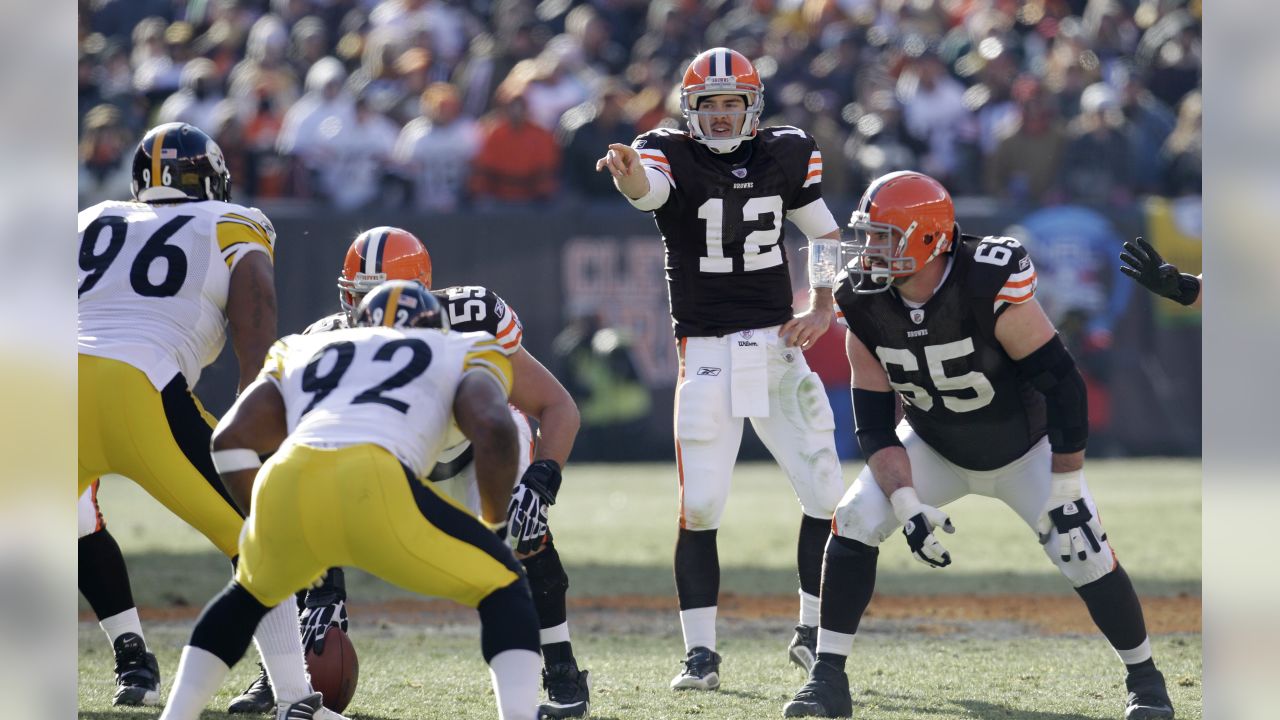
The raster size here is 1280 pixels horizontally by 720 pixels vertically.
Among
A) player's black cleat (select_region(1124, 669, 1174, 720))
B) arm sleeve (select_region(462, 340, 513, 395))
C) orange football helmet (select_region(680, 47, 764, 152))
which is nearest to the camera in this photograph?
arm sleeve (select_region(462, 340, 513, 395))

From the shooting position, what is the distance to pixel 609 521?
9969mm

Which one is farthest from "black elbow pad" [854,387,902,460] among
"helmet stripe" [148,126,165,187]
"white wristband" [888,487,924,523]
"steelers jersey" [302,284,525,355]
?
"helmet stripe" [148,126,165,187]

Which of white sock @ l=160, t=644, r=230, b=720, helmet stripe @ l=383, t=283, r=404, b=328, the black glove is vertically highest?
the black glove

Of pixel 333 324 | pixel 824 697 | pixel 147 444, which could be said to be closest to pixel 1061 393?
pixel 824 697

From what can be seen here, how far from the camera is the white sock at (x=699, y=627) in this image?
534 cm

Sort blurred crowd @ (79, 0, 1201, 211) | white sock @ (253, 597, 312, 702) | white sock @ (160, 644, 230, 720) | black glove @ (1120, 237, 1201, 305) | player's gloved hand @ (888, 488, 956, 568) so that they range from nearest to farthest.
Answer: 1. white sock @ (160, 644, 230, 720)
2. white sock @ (253, 597, 312, 702)
3. player's gloved hand @ (888, 488, 956, 568)
4. black glove @ (1120, 237, 1201, 305)
5. blurred crowd @ (79, 0, 1201, 211)

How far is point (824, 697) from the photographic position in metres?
4.70

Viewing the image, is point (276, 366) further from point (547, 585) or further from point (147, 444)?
point (547, 585)

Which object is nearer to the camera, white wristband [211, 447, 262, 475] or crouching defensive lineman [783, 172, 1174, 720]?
white wristband [211, 447, 262, 475]

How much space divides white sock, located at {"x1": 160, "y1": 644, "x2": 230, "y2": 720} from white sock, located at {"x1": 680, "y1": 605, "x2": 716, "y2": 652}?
196 cm

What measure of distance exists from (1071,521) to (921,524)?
476 mm

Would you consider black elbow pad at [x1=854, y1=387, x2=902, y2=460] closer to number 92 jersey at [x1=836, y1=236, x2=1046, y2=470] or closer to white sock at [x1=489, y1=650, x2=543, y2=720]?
number 92 jersey at [x1=836, y1=236, x2=1046, y2=470]

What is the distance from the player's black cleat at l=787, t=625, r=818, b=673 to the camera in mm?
5516

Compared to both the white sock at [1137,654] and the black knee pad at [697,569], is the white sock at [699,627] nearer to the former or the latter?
the black knee pad at [697,569]
